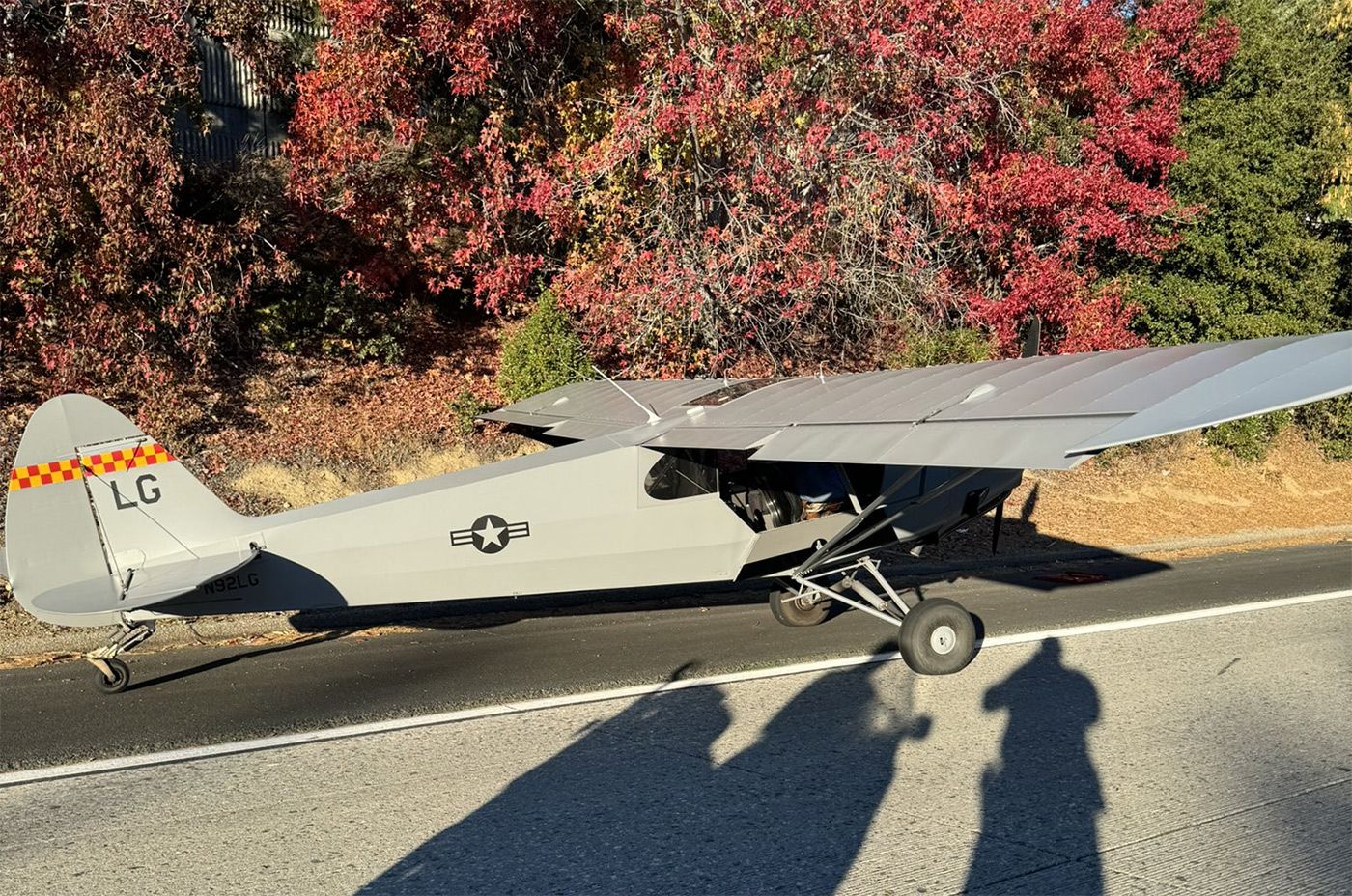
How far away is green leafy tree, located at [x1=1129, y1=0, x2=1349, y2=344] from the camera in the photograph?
896 inches

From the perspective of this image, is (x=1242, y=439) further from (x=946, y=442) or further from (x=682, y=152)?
(x=946, y=442)

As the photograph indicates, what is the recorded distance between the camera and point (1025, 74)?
17672 millimetres

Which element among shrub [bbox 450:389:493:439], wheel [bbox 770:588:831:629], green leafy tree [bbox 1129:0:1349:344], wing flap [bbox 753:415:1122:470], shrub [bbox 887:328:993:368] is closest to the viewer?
wing flap [bbox 753:415:1122:470]

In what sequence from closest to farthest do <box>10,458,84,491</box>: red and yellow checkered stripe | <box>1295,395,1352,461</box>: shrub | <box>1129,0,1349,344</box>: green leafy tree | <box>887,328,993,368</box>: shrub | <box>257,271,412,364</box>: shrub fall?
<box>10,458,84,491</box>: red and yellow checkered stripe, <box>257,271,412,364</box>: shrub, <box>887,328,993,368</box>: shrub, <box>1129,0,1349,344</box>: green leafy tree, <box>1295,395,1352,461</box>: shrub

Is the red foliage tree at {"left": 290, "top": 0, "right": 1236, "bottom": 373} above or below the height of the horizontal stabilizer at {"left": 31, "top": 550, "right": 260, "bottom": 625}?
above

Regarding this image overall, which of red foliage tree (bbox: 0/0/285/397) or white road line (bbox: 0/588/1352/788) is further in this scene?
red foliage tree (bbox: 0/0/285/397)

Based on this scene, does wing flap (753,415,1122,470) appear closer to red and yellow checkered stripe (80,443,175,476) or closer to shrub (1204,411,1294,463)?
red and yellow checkered stripe (80,443,175,476)

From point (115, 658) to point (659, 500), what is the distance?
4.29 metres

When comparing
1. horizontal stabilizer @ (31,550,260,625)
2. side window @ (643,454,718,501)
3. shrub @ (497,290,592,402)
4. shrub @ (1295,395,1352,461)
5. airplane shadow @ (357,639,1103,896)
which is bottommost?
shrub @ (1295,395,1352,461)

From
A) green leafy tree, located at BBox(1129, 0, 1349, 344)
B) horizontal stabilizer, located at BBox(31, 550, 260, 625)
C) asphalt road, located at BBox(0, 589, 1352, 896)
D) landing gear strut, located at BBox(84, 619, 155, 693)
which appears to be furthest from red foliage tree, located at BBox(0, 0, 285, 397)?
green leafy tree, located at BBox(1129, 0, 1349, 344)

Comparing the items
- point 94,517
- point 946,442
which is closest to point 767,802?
point 946,442

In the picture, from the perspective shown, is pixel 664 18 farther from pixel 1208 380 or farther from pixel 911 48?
pixel 1208 380

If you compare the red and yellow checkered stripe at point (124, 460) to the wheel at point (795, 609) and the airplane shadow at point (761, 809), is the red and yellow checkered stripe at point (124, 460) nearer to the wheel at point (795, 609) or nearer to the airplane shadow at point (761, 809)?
the airplane shadow at point (761, 809)

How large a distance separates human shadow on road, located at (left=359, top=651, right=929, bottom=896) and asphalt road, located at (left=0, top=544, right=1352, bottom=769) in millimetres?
1445
